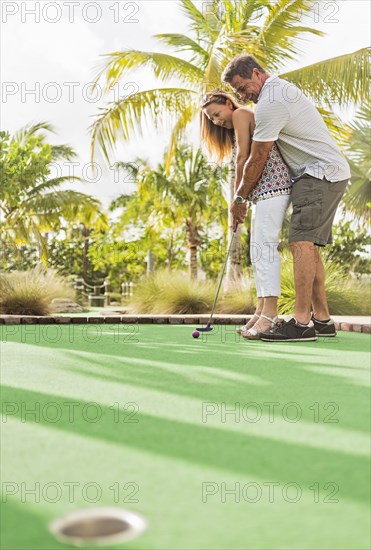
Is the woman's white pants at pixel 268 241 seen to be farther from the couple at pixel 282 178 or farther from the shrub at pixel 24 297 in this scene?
the shrub at pixel 24 297

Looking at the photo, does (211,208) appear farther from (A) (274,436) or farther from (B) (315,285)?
(A) (274,436)

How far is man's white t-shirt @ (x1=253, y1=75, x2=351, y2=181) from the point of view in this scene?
4582 millimetres

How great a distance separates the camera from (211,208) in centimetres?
2670

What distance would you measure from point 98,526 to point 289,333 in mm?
3562

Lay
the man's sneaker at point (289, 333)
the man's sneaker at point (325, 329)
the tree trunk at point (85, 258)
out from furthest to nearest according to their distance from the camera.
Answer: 1. the tree trunk at point (85, 258)
2. the man's sneaker at point (325, 329)
3. the man's sneaker at point (289, 333)

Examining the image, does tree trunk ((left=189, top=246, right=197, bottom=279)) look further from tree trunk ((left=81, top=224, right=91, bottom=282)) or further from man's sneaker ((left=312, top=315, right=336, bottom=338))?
man's sneaker ((left=312, top=315, right=336, bottom=338))

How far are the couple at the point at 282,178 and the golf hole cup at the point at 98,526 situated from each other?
351 centimetres

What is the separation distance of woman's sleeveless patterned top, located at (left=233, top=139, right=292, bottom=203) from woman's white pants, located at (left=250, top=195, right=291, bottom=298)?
0.15 ft

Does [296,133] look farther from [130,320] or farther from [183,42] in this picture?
[183,42]

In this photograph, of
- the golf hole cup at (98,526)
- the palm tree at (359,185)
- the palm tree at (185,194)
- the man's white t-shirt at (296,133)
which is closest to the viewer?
the golf hole cup at (98,526)

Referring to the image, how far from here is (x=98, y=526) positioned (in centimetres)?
126

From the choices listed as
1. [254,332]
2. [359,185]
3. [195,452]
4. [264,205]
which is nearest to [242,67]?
[264,205]

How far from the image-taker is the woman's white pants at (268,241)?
15.7 ft

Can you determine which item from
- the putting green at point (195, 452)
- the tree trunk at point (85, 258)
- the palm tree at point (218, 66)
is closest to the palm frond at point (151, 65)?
the palm tree at point (218, 66)
